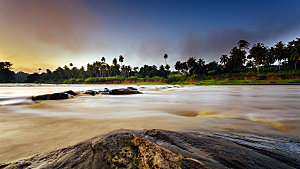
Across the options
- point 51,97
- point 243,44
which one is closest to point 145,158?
point 51,97

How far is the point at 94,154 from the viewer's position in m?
0.99

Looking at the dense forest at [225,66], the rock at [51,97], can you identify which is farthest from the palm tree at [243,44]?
the rock at [51,97]

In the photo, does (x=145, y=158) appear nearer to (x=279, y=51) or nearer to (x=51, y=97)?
(x=51, y=97)

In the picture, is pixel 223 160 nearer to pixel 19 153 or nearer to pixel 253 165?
pixel 253 165

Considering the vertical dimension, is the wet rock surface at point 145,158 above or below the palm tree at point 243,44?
below

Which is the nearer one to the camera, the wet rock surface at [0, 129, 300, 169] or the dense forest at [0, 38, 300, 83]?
the wet rock surface at [0, 129, 300, 169]

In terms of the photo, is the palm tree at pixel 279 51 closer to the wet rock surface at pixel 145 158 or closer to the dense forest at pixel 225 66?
the dense forest at pixel 225 66

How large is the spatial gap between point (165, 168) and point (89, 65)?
Answer: 11979 centimetres

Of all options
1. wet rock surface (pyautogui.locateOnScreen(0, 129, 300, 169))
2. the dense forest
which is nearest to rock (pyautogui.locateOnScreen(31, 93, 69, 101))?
wet rock surface (pyautogui.locateOnScreen(0, 129, 300, 169))

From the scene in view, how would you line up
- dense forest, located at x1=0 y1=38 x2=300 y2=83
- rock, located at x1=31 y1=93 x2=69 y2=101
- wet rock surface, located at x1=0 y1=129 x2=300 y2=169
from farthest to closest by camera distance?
dense forest, located at x1=0 y1=38 x2=300 y2=83
rock, located at x1=31 y1=93 x2=69 y2=101
wet rock surface, located at x1=0 y1=129 x2=300 y2=169

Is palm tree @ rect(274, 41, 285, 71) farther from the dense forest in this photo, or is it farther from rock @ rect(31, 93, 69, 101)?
rock @ rect(31, 93, 69, 101)

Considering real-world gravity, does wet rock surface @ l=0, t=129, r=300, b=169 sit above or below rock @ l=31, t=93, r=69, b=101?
above

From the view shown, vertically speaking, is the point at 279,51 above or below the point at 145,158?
above

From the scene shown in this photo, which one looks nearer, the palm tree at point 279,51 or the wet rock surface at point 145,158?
the wet rock surface at point 145,158
